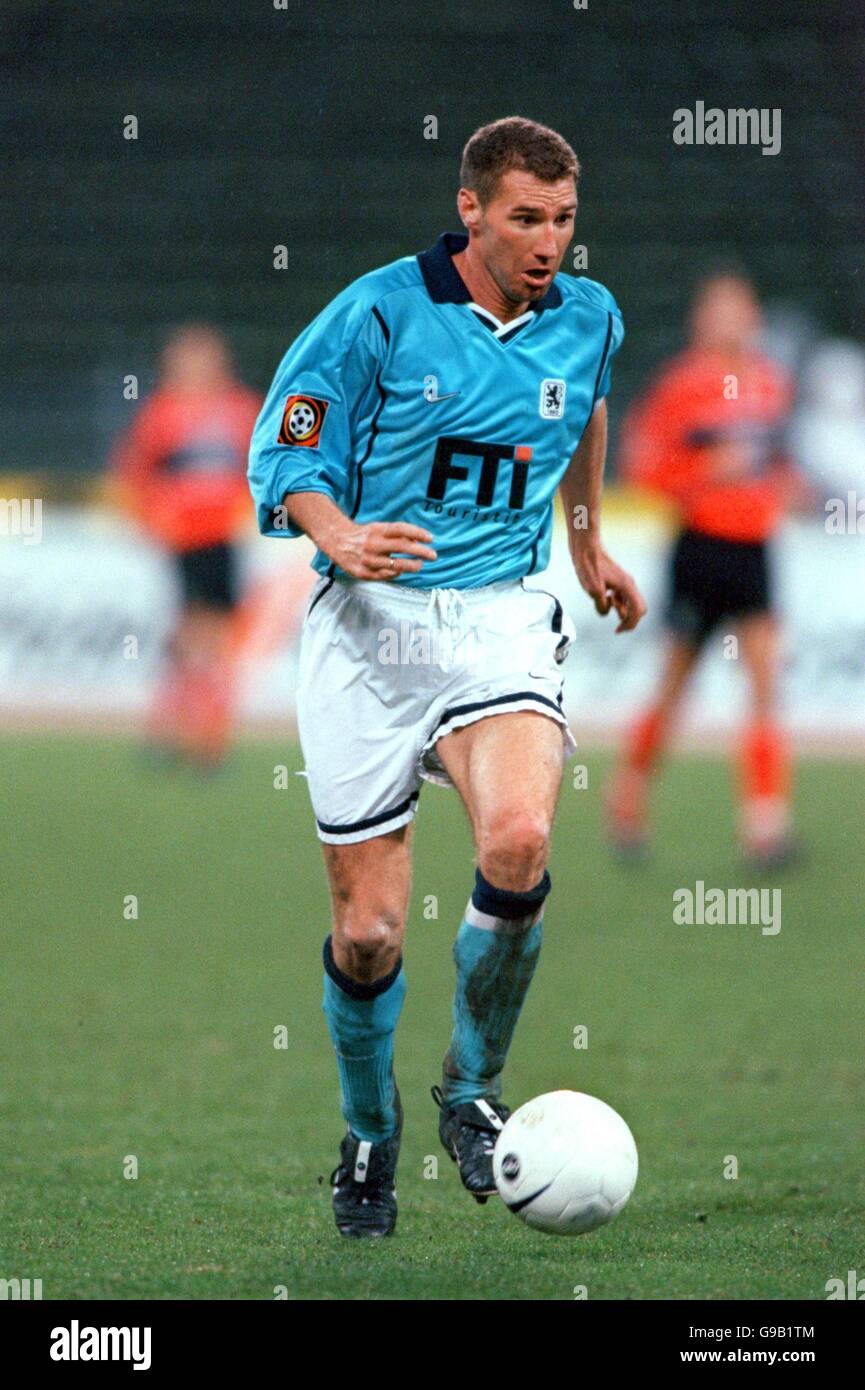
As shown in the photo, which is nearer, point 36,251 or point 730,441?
point 730,441

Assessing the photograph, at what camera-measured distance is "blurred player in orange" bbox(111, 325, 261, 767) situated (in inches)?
488

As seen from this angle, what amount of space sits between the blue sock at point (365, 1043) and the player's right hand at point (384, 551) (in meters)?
0.85

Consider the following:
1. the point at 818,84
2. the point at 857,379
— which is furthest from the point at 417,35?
the point at 857,379

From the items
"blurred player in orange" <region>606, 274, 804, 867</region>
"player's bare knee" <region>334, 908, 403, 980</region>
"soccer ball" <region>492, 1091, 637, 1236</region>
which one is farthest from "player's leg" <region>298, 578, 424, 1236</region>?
"blurred player in orange" <region>606, 274, 804, 867</region>

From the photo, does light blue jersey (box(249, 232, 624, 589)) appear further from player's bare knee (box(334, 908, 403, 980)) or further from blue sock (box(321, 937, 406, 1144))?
blue sock (box(321, 937, 406, 1144))

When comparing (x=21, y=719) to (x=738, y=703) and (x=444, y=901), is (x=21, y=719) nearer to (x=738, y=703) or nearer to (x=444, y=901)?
(x=738, y=703)

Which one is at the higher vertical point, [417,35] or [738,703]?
[417,35]

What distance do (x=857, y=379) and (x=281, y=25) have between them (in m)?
5.56

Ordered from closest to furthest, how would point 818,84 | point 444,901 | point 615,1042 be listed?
point 615,1042, point 444,901, point 818,84

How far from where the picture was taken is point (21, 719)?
12977 millimetres

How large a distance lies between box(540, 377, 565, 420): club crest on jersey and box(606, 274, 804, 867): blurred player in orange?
5085mm

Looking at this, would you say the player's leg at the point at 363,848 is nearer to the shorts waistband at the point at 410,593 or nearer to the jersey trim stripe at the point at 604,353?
the shorts waistband at the point at 410,593

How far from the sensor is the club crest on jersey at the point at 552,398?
399cm

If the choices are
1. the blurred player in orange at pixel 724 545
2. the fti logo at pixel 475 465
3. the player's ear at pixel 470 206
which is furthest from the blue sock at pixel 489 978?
the blurred player in orange at pixel 724 545
